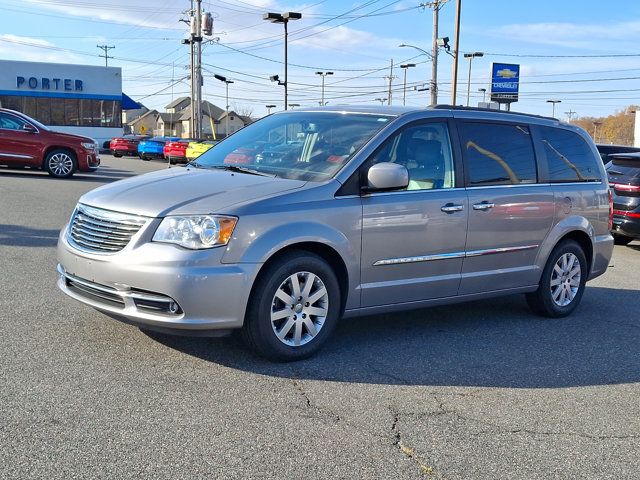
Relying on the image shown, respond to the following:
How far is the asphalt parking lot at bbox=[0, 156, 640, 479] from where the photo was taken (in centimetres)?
344

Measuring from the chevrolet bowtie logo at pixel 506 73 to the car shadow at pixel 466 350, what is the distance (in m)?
44.4

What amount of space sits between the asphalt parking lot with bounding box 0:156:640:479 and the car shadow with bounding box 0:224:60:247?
8.64 ft

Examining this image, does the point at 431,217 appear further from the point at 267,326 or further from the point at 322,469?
the point at 322,469

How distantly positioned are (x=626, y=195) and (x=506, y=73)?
39.6 metres

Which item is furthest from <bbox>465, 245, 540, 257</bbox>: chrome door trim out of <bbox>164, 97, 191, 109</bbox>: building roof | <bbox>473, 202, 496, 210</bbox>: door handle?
<bbox>164, 97, 191, 109</bbox>: building roof

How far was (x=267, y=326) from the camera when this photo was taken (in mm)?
4691

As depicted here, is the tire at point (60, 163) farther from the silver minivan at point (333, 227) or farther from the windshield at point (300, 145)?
the windshield at point (300, 145)

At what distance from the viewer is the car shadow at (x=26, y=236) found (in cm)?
885

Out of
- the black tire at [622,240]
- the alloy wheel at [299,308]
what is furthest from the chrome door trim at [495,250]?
the black tire at [622,240]

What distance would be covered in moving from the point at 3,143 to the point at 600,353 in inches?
641

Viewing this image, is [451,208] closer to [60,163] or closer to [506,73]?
[60,163]

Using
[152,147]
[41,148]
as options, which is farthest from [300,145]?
[152,147]

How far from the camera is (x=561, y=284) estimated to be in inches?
267

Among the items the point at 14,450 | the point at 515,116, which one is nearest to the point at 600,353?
the point at 515,116
